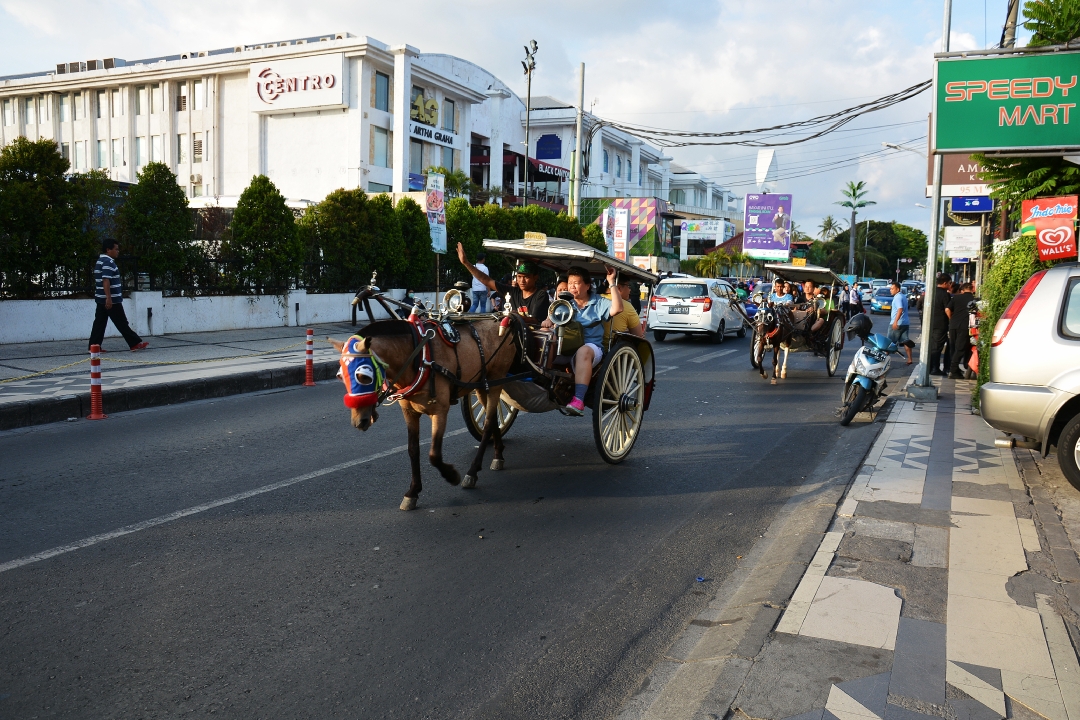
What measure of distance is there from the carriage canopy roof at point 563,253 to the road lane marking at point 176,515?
2.26 meters

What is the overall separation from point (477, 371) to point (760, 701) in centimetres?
362

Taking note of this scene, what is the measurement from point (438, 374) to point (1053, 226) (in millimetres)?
7523

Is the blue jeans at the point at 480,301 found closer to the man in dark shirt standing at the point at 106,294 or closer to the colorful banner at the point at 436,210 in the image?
the colorful banner at the point at 436,210

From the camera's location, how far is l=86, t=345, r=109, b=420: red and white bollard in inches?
383

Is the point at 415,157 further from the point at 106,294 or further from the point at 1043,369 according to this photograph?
the point at 1043,369

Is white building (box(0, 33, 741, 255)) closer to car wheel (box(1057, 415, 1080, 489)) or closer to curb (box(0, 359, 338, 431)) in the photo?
curb (box(0, 359, 338, 431))

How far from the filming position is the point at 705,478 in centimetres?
739

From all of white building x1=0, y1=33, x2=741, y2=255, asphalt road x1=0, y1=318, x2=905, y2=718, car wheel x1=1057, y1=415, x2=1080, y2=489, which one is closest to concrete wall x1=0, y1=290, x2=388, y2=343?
asphalt road x1=0, y1=318, x2=905, y2=718

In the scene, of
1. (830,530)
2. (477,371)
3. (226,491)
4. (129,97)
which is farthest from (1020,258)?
(129,97)

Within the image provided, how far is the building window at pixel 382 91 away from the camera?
1666 inches

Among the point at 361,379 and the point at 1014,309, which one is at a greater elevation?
the point at 1014,309

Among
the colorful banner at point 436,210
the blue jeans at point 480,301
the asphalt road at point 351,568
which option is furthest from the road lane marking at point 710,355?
the asphalt road at point 351,568

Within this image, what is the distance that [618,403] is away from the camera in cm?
774

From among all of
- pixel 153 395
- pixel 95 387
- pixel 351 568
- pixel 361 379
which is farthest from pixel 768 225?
pixel 351 568
